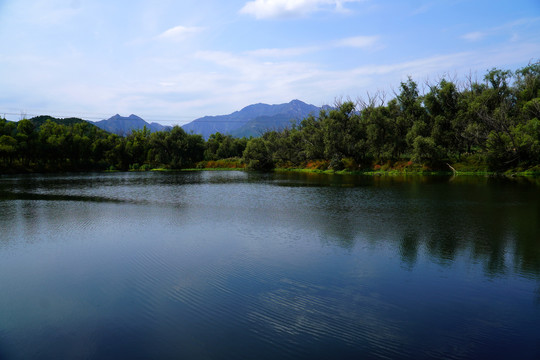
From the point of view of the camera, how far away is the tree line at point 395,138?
1869 inches

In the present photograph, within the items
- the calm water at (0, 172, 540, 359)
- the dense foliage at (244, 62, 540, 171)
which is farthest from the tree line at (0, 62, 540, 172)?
the calm water at (0, 172, 540, 359)

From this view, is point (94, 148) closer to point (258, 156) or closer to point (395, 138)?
point (258, 156)

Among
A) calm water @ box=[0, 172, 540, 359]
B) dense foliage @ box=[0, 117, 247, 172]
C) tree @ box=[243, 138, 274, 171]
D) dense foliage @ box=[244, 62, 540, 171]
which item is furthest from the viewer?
tree @ box=[243, 138, 274, 171]

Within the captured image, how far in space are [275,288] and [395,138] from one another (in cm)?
5694

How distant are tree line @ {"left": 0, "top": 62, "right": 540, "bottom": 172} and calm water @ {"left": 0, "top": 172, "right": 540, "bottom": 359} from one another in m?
36.0

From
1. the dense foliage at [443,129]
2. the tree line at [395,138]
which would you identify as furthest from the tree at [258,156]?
the dense foliage at [443,129]

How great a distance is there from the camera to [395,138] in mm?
60531

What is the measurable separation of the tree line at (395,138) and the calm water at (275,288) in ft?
118

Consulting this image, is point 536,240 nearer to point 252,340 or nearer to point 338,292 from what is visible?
point 338,292

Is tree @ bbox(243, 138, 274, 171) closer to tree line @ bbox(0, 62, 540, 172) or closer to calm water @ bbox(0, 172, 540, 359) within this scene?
tree line @ bbox(0, 62, 540, 172)

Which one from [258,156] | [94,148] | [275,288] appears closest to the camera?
[275,288]

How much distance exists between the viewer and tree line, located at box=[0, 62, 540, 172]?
156 ft

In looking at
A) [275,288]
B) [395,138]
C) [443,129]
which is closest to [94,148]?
[395,138]

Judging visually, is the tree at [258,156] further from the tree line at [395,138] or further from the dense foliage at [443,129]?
the dense foliage at [443,129]
